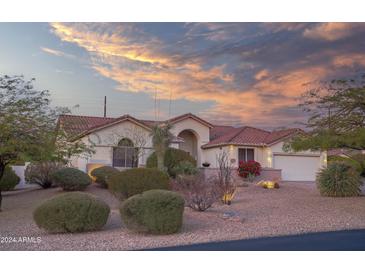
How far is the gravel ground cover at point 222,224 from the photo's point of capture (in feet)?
36.2

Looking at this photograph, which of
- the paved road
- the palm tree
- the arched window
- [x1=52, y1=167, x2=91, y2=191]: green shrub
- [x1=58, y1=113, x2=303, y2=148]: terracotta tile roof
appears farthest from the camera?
the arched window

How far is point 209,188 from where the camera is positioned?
15492mm

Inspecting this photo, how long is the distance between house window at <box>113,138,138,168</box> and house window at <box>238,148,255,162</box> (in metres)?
6.96

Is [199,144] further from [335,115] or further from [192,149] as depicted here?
[335,115]

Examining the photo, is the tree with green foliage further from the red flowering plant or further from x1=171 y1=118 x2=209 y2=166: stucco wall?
x1=171 y1=118 x2=209 y2=166: stucco wall

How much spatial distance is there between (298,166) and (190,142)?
7.85 meters

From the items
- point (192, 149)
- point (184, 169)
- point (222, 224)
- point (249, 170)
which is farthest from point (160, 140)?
point (222, 224)

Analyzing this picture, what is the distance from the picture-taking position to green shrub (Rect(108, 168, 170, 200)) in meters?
17.0

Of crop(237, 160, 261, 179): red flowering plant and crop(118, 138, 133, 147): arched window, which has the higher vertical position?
crop(118, 138, 133, 147): arched window

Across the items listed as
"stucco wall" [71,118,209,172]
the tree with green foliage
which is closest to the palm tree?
"stucco wall" [71,118,209,172]

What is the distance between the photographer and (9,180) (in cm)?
2452

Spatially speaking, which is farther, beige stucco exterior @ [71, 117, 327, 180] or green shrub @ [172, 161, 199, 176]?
beige stucco exterior @ [71, 117, 327, 180]

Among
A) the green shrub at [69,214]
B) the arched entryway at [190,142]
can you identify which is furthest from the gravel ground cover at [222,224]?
the arched entryway at [190,142]

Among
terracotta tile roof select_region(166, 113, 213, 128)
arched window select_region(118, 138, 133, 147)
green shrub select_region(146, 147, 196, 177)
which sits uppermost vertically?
terracotta tile roof select_region(166, 113, 213, 128)
